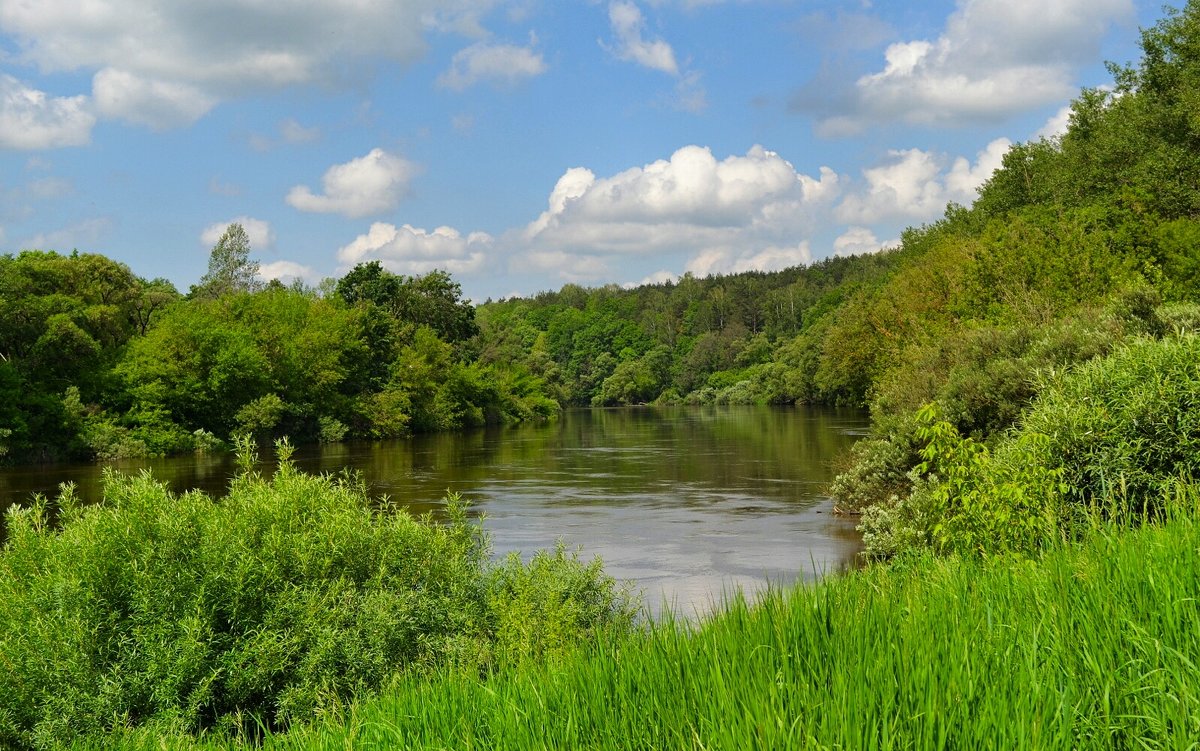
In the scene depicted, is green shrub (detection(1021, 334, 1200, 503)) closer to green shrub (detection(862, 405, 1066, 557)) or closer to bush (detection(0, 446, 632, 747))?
green shrub (detection(862, 405, 1066, 557))

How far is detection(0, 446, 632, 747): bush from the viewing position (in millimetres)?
8023

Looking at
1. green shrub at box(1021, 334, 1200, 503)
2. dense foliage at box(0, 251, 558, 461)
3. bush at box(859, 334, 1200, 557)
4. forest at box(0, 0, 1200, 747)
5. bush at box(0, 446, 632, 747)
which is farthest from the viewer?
dense foliage at box(0, 251, 558, 461)

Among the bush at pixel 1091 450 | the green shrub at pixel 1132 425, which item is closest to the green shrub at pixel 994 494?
the bush at pixel 1091 450

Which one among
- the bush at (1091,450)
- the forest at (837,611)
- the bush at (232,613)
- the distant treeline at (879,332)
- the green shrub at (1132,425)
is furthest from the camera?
the distant treeline at (879,332)

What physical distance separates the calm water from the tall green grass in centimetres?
70

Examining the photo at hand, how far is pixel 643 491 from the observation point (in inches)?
1192


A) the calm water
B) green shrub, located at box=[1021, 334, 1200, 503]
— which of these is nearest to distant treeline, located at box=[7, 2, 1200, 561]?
green shrub, located at box=[1021, 334, 1200, 503]

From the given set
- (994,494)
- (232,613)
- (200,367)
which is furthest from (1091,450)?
(200,367)

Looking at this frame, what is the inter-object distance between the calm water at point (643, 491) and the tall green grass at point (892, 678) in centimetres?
70

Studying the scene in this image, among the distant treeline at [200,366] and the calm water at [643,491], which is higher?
the distant treeline at [200,366]

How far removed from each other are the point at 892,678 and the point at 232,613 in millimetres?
7024

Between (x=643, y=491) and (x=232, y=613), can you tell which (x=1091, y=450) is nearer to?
(x=232, y=613)

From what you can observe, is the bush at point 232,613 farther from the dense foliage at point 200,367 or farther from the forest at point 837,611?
the dense foliage at point 200,367

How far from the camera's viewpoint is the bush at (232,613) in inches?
316
